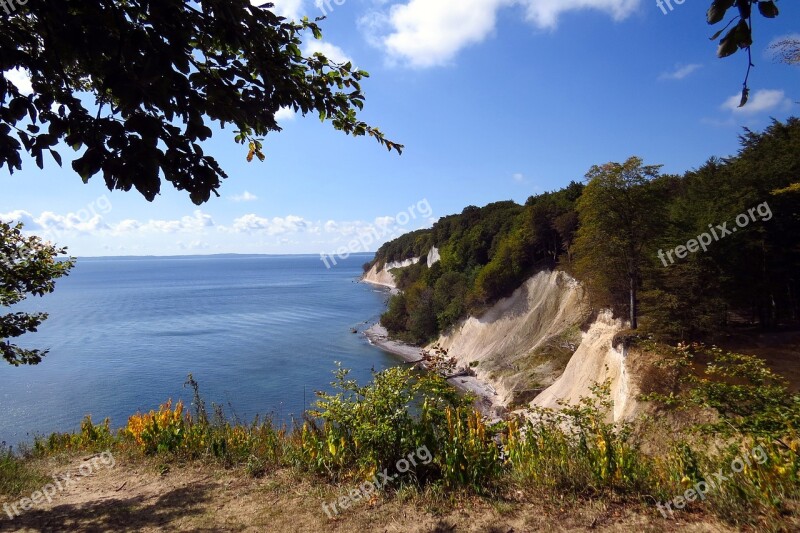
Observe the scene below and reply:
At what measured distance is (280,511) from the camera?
16.1 feet

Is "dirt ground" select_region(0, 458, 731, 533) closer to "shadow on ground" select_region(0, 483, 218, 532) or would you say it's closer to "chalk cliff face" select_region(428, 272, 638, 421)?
"shadow on ground" select_region(0, 483, 218, 532)

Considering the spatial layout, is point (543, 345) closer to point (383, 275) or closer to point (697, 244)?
point (697, 244)

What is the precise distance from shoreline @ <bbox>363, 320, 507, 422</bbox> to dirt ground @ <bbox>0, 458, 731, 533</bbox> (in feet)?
36.9

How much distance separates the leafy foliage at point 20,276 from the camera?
765 centimetres

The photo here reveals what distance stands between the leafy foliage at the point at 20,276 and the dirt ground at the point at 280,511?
9.94 ft

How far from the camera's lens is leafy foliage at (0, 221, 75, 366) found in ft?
25.1

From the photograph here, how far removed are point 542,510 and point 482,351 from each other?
1508 inches

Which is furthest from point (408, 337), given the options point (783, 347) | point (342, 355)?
point (783, 347)

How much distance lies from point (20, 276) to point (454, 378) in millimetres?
34755

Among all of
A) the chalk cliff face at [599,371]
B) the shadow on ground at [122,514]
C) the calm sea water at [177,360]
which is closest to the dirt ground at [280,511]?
the shadow on ground at [122,514]

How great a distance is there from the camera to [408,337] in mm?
57250

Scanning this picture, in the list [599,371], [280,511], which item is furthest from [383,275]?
[280,511]

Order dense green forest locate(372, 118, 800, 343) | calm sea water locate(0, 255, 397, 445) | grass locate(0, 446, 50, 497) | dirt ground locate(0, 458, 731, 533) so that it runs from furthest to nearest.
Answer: calm sea water locate(0, 255, 397, 445)
dense green forest locate(372, 118, 800, 343)
grass locate(0, 446, 50, 497)
dirt ground locate(0, 458, 731, 533)

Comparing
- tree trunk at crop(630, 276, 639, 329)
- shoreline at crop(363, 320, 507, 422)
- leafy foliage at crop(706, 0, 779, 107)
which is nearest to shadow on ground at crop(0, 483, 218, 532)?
leafy foliage at crop(706, 0, 779, 107)
